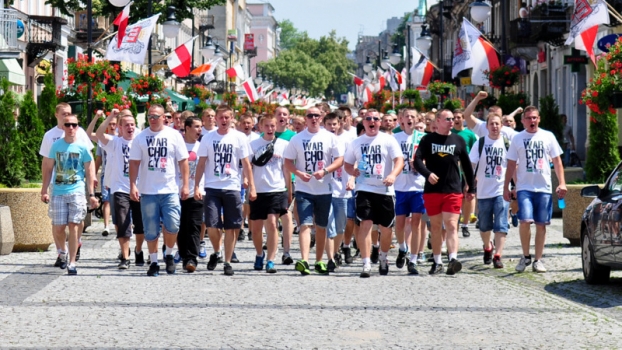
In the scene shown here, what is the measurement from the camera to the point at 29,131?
19422mm

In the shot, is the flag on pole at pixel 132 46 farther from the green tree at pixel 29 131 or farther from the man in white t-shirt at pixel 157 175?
the man in white t-shirt at pixel 157 175

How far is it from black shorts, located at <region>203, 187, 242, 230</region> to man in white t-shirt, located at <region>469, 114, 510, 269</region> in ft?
9.03

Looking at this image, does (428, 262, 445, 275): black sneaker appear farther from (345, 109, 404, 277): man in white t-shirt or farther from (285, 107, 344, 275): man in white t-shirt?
(285, 107, 344, 275): man in white t-shirt

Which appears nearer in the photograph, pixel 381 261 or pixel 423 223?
pixel 381 261

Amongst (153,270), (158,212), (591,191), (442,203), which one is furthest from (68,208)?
(591,191)

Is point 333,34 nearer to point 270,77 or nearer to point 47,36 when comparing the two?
point 270,77

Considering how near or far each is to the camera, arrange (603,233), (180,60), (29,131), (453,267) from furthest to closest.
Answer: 1. (180,60)
2. (29,131)
3. (453,267)
4. (603,233)

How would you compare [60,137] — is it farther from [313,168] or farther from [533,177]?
[533,177]

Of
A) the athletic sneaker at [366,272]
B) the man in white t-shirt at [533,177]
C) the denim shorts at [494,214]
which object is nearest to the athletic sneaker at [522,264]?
the man in white t-shirt at [533,177]

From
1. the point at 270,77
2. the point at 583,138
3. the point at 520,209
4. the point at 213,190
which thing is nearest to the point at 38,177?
the point at 213,190

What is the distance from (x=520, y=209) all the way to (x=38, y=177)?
8301 millimetres

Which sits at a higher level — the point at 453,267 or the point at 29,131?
the point at 29,131

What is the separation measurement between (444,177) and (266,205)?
1980 millimetres

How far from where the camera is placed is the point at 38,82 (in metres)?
46.6
